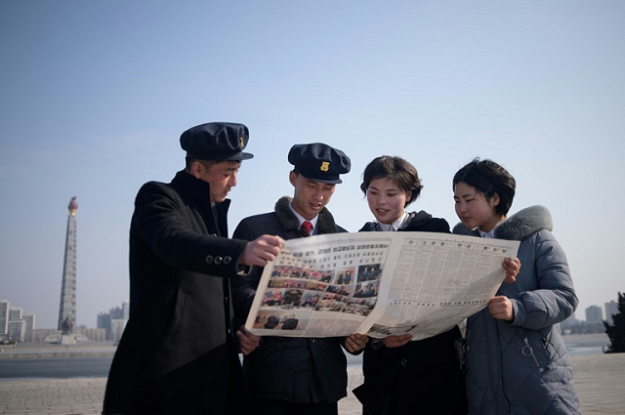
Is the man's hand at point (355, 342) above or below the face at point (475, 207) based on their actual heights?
below

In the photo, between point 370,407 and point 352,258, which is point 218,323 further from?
point 370,407

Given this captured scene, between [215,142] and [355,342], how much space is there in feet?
3.67

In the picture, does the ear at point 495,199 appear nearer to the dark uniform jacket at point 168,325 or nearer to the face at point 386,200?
the face at point 386,200

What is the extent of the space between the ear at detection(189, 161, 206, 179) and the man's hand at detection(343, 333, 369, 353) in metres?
1.01

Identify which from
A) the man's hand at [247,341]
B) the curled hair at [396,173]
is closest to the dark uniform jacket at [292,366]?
the man's hand at [247,341]

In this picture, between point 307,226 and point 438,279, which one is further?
point 307,226

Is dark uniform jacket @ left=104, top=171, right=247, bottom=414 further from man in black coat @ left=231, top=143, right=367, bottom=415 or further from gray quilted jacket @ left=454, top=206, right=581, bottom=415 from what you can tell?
gray quilted jacket @ left=454, top=206, right=581, bottom=415

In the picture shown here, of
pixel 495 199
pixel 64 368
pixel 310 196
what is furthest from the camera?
pixel 64 368

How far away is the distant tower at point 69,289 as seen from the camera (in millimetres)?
108125

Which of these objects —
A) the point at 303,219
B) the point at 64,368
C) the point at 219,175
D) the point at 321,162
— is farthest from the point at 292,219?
the point at 64,368

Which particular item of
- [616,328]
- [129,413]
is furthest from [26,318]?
[129,413]

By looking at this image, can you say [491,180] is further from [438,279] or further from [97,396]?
[97,396]

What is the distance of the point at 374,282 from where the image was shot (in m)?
2.05

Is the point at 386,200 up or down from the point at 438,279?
up
